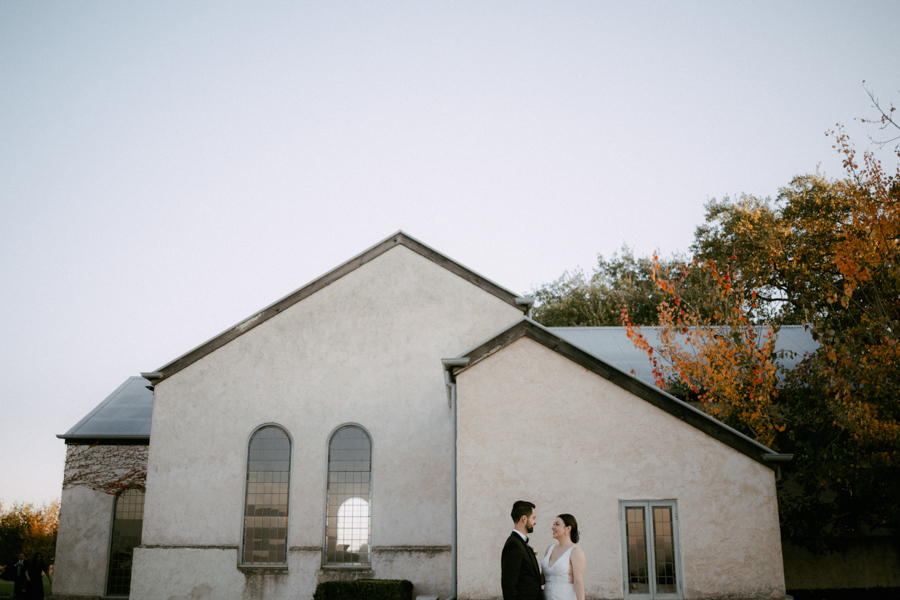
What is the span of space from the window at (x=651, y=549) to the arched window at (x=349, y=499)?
6.41m

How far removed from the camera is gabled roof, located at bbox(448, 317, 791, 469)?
1099cm

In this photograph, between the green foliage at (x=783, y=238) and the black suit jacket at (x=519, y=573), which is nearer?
the black suit jacket at (x=519, y=573)

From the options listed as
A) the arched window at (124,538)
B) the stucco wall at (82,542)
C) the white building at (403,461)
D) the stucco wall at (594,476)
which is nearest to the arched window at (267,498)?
Answer: the white building at (403,461)

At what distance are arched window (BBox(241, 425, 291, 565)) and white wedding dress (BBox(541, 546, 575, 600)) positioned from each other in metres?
9.26

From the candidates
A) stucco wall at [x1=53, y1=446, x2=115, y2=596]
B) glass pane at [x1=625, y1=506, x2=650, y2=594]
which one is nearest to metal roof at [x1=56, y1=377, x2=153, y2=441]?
stucco wall at [x1=53, y1=446, x2=115, y2=596]

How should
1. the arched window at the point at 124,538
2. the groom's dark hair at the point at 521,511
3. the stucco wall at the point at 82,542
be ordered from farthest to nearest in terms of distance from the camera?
the arched window at the point at 124,538 → the stucco wall at the point at 82,542 → the groom's dark hair at the point at 521,511

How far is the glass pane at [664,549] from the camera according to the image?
34.9 ft

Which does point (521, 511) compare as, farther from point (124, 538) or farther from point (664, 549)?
point (124, 538)

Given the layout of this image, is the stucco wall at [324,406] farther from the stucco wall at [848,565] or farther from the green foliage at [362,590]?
the stucco wall at [848,565]

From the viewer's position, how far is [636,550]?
10.8 metres

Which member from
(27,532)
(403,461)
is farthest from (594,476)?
(27,532)

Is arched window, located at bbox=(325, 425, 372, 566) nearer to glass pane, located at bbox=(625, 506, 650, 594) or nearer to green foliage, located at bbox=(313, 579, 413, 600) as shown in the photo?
green foliage, located at bbox=(313, 579, 413, 600)

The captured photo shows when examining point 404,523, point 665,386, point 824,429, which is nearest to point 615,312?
point 665,386

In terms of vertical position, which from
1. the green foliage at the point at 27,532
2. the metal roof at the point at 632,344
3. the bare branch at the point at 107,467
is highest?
the metal roof at the point at 632,344
